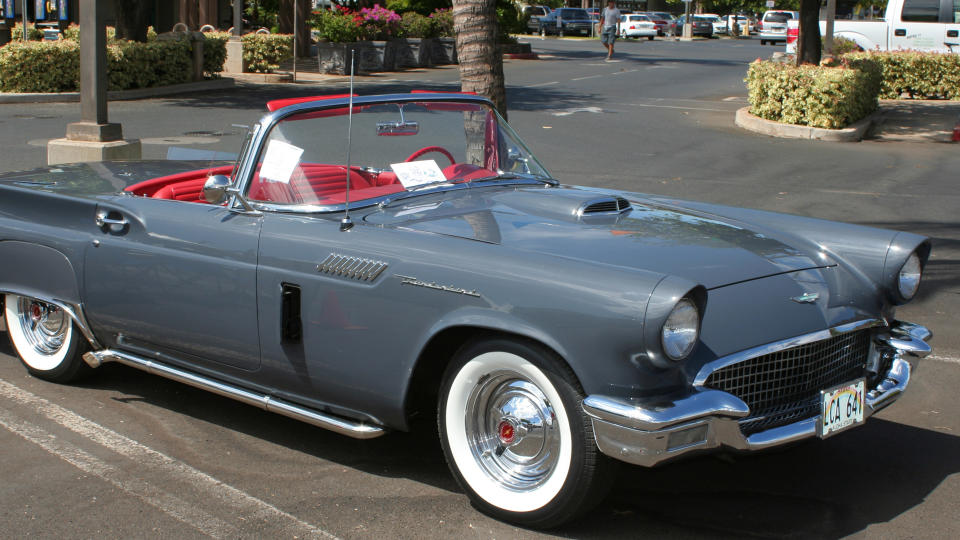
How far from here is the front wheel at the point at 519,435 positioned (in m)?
3.39

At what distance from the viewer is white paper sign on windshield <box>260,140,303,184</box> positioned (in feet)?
14.3

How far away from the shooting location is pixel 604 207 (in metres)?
4.38

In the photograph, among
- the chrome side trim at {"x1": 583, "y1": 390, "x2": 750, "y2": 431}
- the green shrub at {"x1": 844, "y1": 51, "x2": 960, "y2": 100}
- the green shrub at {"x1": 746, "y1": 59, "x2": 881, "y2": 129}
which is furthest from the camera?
the green shrub at {"x1": 844, "y1": 51, "x2": 960, "y2": 100}

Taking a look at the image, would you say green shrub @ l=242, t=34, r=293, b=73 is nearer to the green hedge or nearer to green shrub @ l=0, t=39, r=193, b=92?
the green hedge

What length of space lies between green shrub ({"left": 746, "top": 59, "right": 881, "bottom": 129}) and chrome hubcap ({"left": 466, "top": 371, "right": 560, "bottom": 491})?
14107 mm

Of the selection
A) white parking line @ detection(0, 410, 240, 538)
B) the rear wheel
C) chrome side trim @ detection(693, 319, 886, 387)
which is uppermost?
chrome side trim @ detection(693, 319, 886, 387)

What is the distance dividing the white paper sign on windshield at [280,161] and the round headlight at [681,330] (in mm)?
1888

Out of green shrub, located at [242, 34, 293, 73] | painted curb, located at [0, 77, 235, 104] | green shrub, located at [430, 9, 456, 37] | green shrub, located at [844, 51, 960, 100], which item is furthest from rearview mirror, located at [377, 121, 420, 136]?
green shrub, located at [430, 9, 456, 37]

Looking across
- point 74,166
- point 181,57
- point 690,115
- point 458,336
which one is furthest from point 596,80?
point 458,336

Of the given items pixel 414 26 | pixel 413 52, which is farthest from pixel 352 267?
pixel 414 26

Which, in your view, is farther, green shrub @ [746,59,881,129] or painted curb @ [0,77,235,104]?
painted curb @ [0,77,235,104]

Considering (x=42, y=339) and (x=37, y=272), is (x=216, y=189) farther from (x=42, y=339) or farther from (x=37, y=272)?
(x=42, y=339)

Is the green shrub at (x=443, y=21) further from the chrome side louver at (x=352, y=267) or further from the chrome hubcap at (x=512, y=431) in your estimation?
the chrome hubcap at (x=512, y=431)

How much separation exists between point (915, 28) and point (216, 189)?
2260cm
